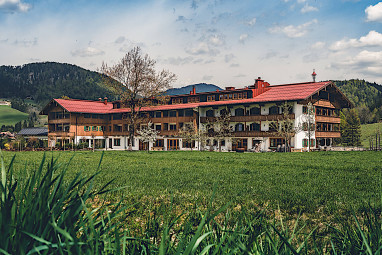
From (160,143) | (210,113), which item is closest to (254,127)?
(210,113)

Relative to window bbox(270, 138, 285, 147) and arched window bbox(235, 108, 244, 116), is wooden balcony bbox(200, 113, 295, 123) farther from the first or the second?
window bbox(270, 138, 285, 147)

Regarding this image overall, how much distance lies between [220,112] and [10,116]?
12688cm

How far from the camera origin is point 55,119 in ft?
214

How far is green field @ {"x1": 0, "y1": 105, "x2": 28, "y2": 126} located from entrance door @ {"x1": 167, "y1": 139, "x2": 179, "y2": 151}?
10314 centimetres

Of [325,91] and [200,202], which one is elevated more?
[325,91]

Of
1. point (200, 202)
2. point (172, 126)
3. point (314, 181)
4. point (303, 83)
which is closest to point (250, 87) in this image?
point (303, 83)

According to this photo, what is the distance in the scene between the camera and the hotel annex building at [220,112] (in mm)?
48531

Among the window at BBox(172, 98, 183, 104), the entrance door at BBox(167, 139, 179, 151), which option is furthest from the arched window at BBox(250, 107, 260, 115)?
the window at BBox(172, 98, 183, 104)

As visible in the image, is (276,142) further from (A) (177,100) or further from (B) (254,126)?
(A) (177,100)

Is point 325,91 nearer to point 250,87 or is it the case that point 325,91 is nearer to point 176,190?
point 250,87

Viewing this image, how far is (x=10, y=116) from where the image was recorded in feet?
489

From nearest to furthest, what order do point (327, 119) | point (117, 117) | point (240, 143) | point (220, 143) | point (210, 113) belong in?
point (220, 143) → point (240, 143) → point (327, 119) → point (210, 113) → point (117, 117)

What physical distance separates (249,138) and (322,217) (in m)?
44.6

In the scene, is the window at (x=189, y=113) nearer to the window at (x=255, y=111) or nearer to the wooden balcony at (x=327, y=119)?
the window at (x=255, y=111)
